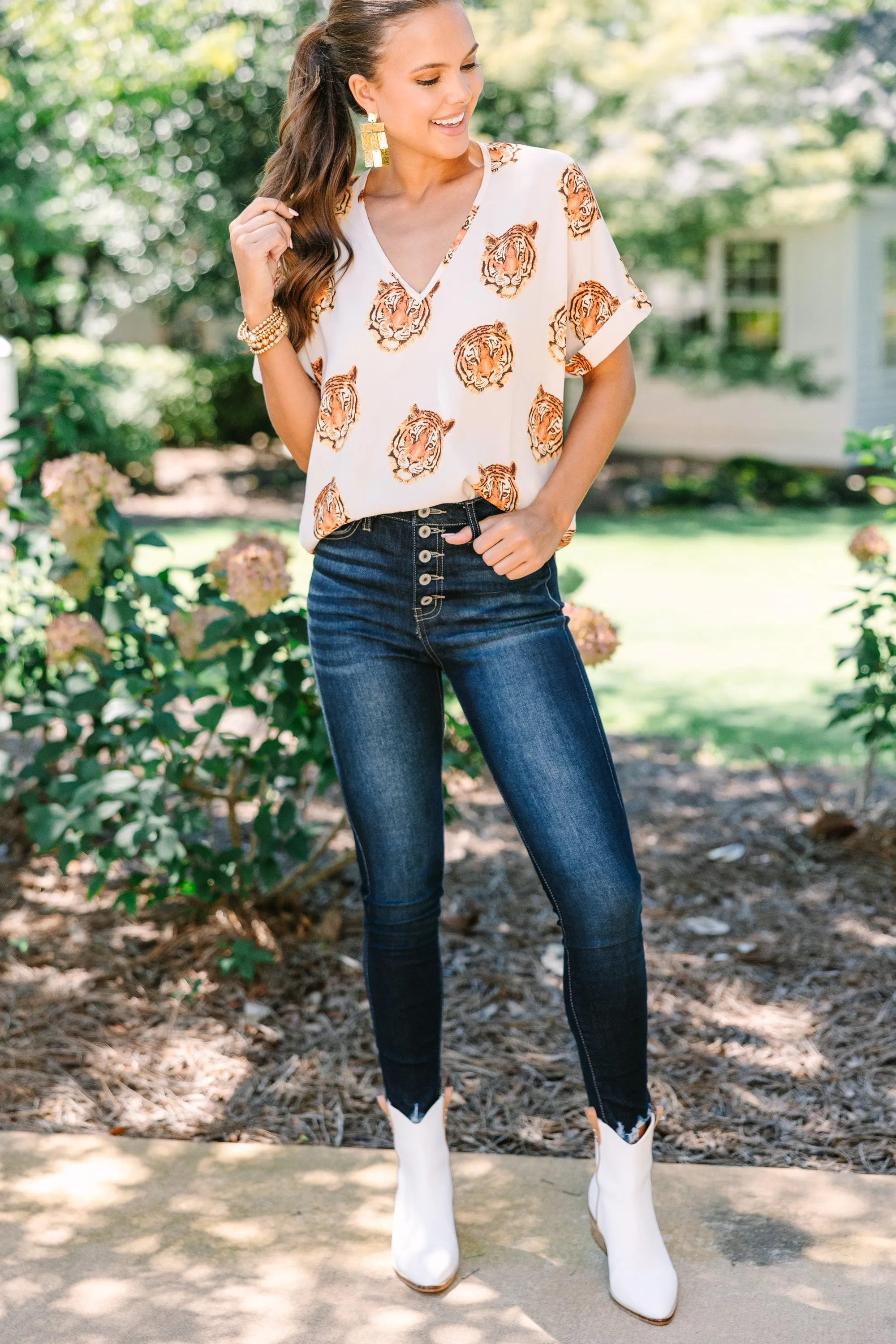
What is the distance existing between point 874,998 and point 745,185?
34.5 ft

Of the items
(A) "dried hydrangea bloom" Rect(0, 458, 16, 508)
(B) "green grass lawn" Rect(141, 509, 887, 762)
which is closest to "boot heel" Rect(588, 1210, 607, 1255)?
(B) "green grass lawn" Rect(141, 509, 887, 762)

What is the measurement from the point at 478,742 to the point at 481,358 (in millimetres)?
541

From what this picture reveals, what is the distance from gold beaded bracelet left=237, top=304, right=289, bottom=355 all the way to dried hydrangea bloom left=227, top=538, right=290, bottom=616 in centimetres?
70

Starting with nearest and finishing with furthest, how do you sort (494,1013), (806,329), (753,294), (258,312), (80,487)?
(258,312) < (80,487) < (494,1013) < (806,329) < (753,294)

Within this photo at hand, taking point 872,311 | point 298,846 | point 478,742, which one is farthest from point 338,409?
point 872,311

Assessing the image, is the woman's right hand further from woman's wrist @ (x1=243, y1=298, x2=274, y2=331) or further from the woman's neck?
the woman's neck

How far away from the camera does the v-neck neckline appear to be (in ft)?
6.16

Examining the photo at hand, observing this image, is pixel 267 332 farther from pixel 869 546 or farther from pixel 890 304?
pixel 890 304

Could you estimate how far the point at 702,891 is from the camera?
351cm

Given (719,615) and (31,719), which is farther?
(719,615)

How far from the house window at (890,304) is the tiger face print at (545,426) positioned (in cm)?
1316

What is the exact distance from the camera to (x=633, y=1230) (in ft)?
6.36

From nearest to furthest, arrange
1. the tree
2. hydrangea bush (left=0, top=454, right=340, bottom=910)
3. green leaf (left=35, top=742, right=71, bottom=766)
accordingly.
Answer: hydrangea bush (left=0, top=454, right=340, bottom=910) < green leaf (left=35, top=742, right=71, bottom=766) < the tree

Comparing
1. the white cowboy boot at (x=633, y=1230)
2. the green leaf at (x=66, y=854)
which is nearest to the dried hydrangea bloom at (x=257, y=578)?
the green leaf at (x=66, y=854)
